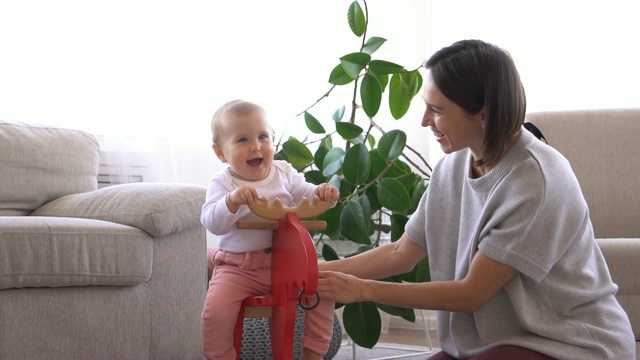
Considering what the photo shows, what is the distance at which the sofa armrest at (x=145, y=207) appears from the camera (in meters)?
2.74

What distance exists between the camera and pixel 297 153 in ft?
10.7

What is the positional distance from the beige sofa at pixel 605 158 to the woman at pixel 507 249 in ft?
5.17

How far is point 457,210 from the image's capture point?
1.83 metres

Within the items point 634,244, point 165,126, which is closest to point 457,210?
point 634,244

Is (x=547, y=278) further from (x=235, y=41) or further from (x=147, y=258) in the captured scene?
(x=235, y=41)

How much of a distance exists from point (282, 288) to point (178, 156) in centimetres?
230

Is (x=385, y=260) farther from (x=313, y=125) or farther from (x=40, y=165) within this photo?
(x=40, y=165)

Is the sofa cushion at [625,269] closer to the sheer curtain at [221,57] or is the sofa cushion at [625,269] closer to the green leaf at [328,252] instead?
the green leaf at [328,252]

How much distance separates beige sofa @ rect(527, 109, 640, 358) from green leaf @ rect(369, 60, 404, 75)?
64cm

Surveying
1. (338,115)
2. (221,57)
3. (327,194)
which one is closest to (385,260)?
(327,194)

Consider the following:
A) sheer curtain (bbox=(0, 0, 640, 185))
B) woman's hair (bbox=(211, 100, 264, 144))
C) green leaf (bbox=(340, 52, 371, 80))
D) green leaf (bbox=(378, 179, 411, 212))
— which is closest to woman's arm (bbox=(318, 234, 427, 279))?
woman's hair (bbox=(211, 100, 264, 144))

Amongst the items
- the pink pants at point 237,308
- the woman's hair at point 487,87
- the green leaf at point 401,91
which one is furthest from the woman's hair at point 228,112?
the green leaf at point 401,91

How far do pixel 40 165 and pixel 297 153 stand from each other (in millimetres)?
925

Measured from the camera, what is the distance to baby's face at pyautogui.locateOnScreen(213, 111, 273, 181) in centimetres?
204
